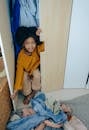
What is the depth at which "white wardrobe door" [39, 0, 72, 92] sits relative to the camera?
1.43 meters

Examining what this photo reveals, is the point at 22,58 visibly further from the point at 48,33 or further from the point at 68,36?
the point at 68,36

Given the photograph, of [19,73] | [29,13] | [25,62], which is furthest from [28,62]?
[29,13]

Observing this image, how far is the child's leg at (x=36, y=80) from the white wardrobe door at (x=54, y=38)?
0.14ft

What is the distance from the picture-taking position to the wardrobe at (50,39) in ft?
4.51

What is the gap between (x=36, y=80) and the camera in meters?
1.83

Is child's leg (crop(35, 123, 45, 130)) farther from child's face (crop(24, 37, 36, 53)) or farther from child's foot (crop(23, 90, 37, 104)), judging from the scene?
child's face (crop(24, 37, 36, 53))

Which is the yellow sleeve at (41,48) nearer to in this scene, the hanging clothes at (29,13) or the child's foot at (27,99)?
the hanging clothes at (29,13)

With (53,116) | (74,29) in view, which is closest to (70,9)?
(74,29)

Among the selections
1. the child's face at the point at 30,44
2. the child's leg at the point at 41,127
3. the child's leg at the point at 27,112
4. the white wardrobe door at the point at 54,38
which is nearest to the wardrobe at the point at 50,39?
the white wardrobe door at the point at 54,38

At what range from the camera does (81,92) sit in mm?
1980

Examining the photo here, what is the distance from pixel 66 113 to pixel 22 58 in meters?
0.67

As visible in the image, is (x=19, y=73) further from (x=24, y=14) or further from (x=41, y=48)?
(x=24, y=14)

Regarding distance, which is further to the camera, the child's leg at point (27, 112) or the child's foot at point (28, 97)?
the child's foot at point (28, 97)

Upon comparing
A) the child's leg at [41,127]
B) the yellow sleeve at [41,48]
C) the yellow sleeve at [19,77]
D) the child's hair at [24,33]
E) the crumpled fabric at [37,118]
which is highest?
the child's hair at [24,33]
